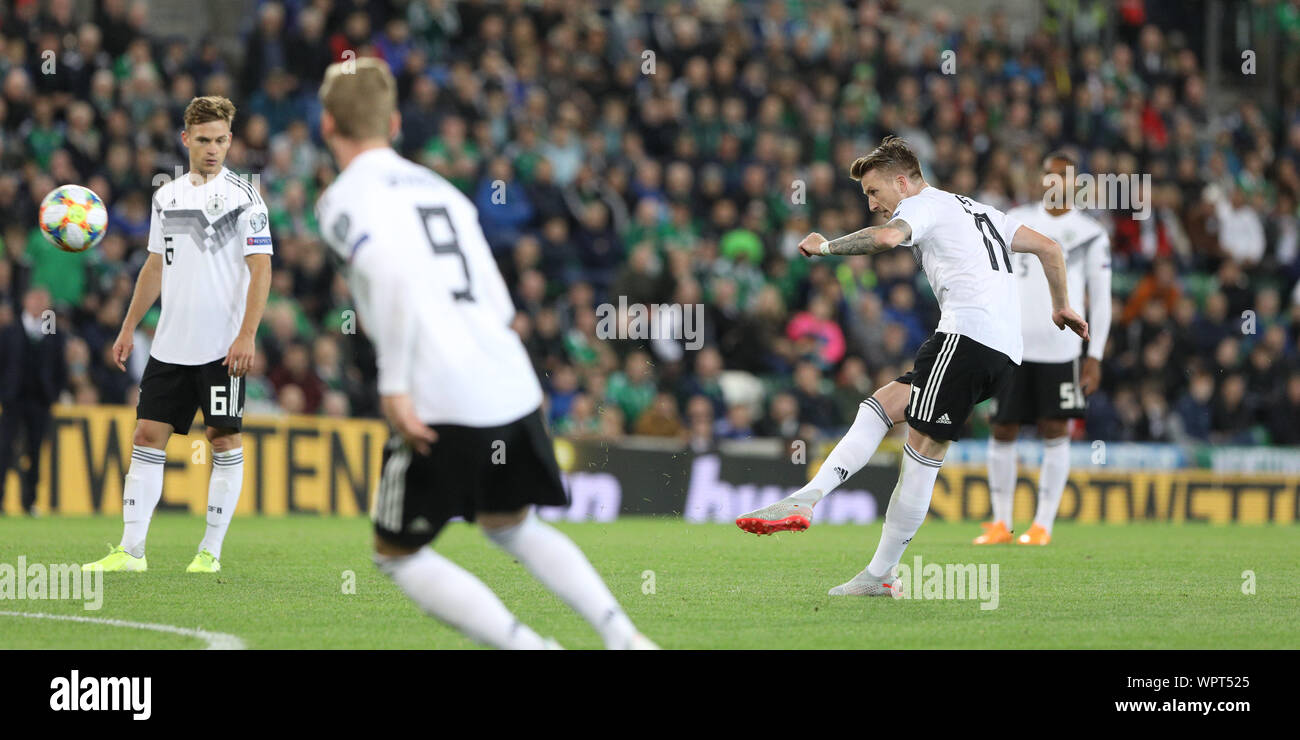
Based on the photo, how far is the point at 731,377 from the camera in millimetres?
19016

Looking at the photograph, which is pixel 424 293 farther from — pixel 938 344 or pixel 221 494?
pixel 221 494

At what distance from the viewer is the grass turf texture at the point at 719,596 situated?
726 centimetres

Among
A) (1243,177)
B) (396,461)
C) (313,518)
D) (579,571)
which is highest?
(1243,177)

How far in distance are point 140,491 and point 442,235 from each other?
461cm

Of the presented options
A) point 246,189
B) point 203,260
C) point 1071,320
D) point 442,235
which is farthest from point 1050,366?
point 442,235

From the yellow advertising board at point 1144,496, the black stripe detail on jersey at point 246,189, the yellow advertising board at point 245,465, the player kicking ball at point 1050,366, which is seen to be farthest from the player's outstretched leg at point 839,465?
the yellow advertising board at point 1144,496

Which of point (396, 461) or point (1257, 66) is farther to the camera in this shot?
point (1257, 66)

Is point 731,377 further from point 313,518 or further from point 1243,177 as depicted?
point 1243,177

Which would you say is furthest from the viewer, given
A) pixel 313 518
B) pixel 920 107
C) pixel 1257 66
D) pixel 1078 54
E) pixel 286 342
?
pixel 1257 66

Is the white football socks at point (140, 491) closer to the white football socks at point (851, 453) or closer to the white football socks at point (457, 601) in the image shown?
the white football socks at point (851, 453)

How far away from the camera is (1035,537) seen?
12828 mm

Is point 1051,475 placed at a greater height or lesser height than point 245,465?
greater

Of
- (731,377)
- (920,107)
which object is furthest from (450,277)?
(920,107)
